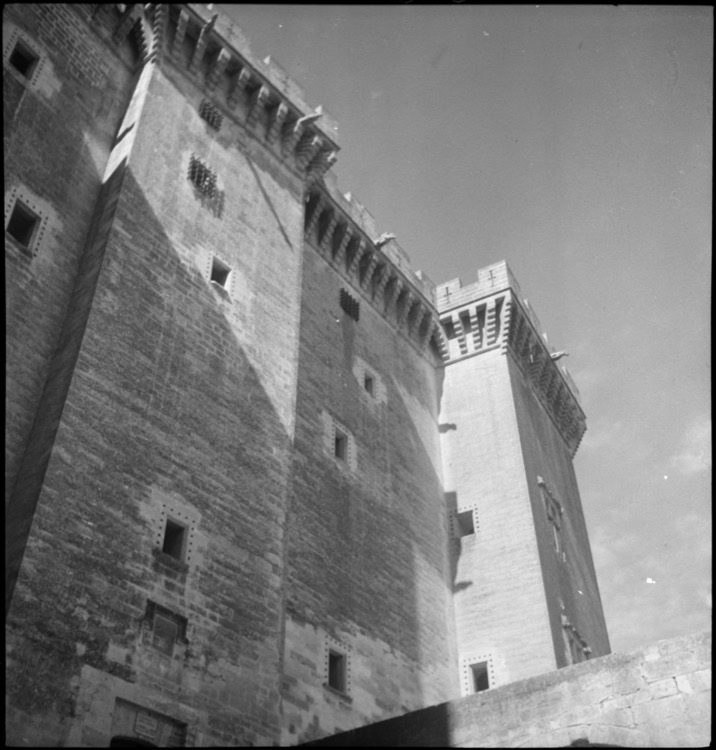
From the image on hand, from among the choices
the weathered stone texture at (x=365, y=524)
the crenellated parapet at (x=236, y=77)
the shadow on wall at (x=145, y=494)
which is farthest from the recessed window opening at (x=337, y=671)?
the crenellated parapet at (x=236, y=77)

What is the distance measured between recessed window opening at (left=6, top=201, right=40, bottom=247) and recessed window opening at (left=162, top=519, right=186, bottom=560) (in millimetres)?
4464

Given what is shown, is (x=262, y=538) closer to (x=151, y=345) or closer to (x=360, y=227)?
(x=151, y=345)

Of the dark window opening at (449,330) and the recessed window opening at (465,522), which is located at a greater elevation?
the dark window opening at (449,330)

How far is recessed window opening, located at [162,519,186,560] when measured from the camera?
11.4 meters

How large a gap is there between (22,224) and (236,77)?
21.2 feet

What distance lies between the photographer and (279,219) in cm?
1703

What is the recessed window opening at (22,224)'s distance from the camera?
12.6 m

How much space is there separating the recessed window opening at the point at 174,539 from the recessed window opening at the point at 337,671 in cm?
401

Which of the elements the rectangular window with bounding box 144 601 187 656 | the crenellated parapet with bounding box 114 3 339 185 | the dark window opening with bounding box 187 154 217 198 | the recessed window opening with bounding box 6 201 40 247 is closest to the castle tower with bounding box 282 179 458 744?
the crenellated parapet with bounding box 114 3 339 185

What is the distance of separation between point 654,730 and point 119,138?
39.0ft

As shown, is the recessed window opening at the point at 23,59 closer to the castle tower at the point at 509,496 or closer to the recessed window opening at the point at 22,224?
the recessed window opening at the point at 22,224

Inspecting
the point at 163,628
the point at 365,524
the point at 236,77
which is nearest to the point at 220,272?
the point at 236,77

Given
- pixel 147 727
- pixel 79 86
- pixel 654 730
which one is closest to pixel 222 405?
pixel 147 727

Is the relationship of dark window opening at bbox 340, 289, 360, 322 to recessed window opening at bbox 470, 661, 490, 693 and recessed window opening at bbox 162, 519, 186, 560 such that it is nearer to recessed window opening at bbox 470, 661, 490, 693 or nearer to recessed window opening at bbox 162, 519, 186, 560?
recessed window opening at bbox 470, 661, 490, 693
